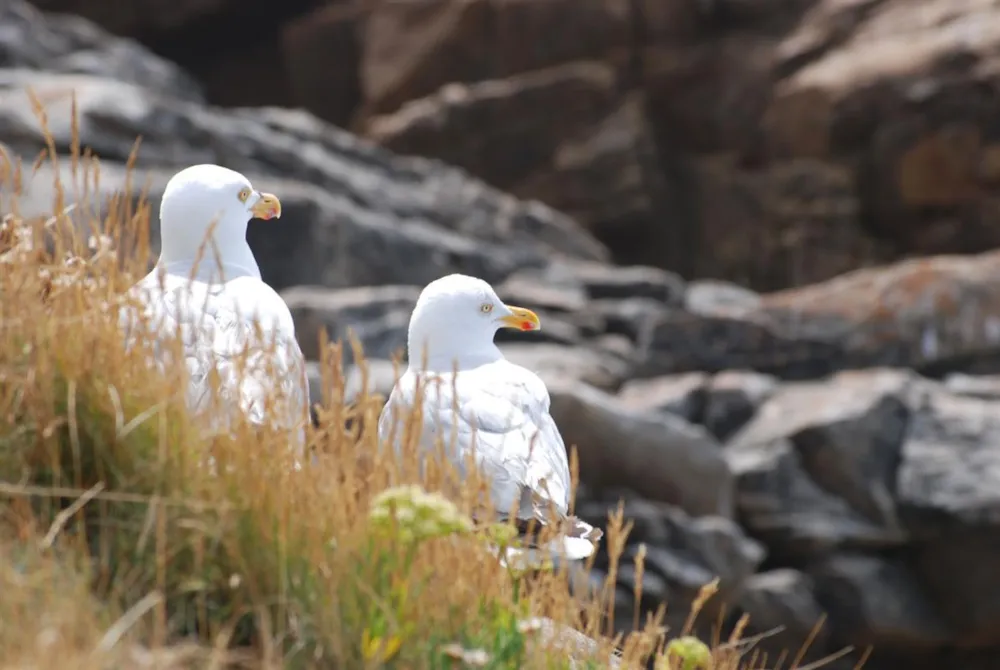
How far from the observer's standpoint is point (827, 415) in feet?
42.7

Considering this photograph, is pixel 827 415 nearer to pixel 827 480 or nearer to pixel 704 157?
pixel 827 480

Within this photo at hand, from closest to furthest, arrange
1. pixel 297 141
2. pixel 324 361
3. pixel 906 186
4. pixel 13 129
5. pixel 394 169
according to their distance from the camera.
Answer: pixel 324 361 → pixel 13 129 → pixel 297 141 → pixel 394 169 → pixel 906 186

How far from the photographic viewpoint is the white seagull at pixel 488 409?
383 centimetres

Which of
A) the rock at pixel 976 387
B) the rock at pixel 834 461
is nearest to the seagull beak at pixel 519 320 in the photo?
the rock at pixel 834 461

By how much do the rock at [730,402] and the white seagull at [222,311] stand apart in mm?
9027

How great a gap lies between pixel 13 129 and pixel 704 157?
1333 cm

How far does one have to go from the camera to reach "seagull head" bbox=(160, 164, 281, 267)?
4691 mm

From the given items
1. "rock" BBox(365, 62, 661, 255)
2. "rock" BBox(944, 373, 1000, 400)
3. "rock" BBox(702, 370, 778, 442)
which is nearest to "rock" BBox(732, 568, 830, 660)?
"rock" BBox(702, 370, 778, 442)

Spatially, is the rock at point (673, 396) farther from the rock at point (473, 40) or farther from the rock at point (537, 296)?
the rock at point (473, 40)

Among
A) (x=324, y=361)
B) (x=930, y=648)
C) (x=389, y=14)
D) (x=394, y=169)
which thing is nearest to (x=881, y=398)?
(x=930, y=648)

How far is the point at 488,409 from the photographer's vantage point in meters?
4.47

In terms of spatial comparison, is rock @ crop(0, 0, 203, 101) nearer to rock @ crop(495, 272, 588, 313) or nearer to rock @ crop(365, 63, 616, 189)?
rock @ crop(365, 63, 616, 189)

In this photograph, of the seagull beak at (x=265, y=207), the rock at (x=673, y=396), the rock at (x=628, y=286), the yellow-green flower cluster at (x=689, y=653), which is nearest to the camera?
the yellow-green flower cluster at (x=689, y=653)

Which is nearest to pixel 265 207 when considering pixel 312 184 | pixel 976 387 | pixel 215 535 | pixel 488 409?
pixel 488 409
